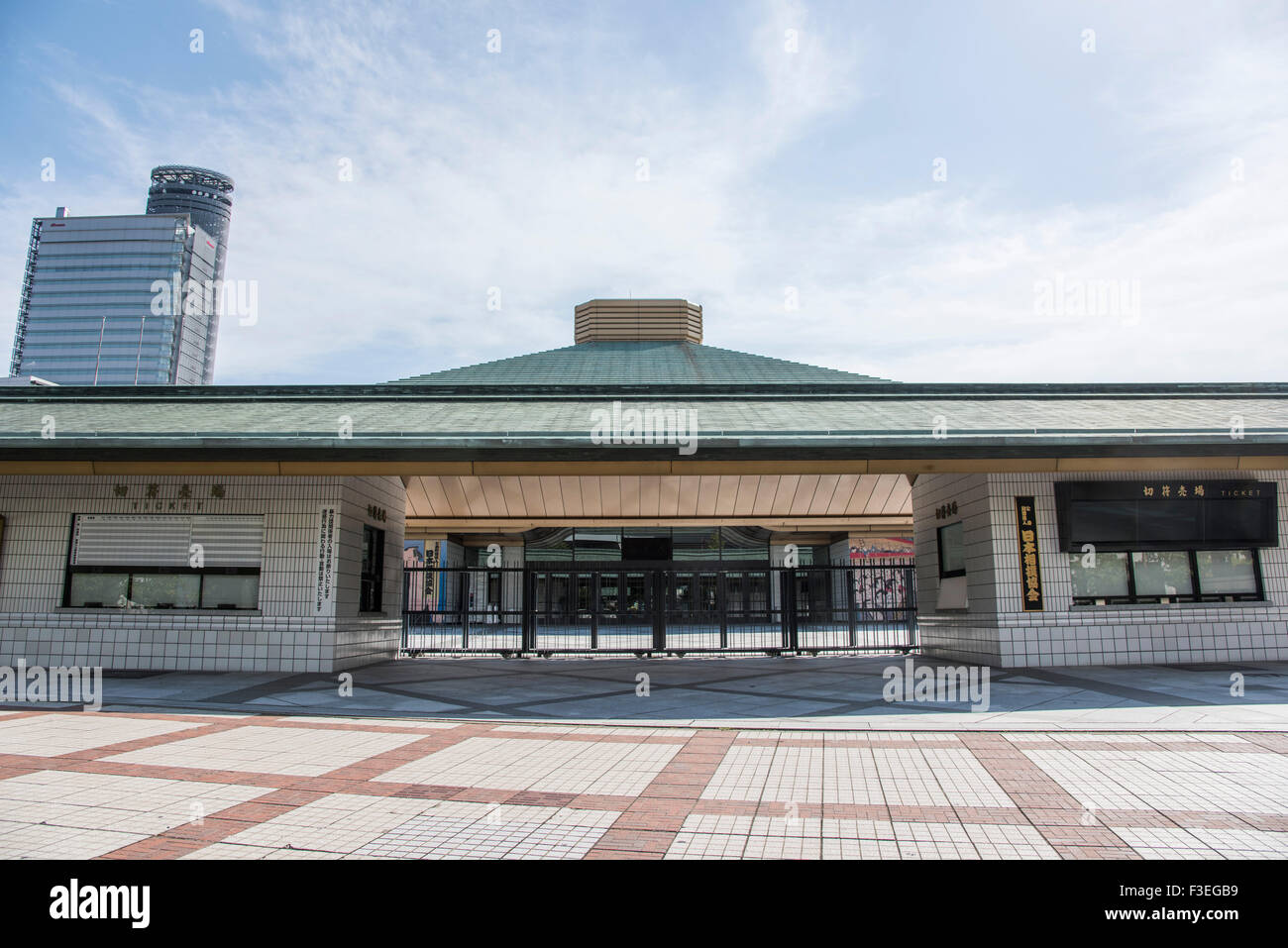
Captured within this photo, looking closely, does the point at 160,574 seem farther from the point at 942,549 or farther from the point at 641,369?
the point at 641,369

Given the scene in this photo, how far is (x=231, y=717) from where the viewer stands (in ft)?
29.2

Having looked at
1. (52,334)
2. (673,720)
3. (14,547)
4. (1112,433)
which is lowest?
(673,720)

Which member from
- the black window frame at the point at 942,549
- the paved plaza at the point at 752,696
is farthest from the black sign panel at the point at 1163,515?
the paved plaza at the point at 752,696

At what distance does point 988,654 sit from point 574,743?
8.88 metres

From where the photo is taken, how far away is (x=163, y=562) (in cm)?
1345

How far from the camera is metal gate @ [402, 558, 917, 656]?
18234mm

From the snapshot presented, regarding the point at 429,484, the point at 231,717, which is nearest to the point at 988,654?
the point at 231,717

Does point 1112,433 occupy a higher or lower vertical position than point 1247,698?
higher

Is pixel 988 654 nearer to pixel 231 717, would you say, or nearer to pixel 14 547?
pixel 231 717

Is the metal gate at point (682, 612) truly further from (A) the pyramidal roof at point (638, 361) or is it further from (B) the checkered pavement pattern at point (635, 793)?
(B) the checkered pavement pattern at point (635, 793)

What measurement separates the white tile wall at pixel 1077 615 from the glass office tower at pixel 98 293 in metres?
153

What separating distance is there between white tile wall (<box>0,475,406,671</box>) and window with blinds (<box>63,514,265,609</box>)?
7.1 inches
